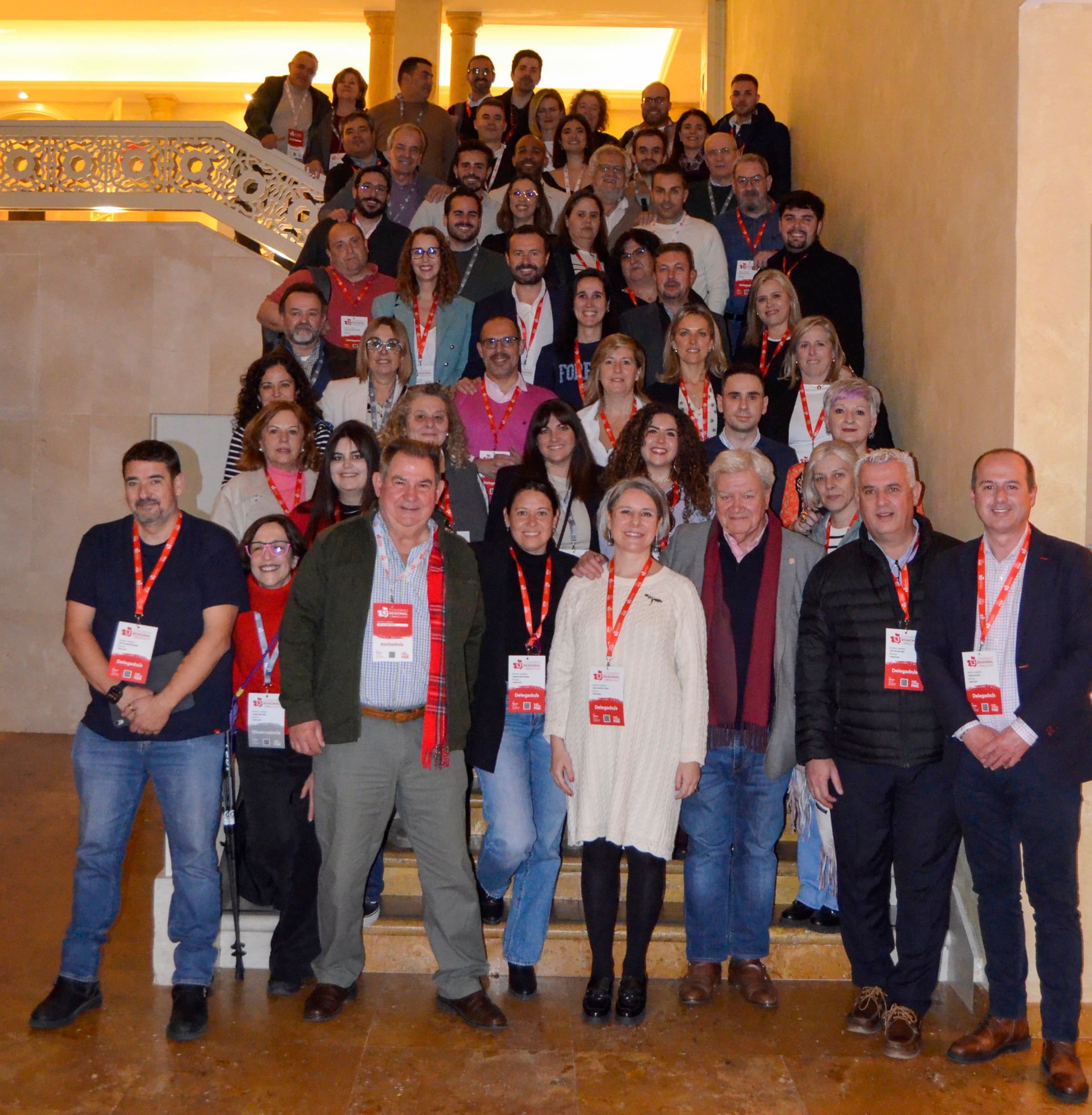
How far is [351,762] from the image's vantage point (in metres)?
3.62

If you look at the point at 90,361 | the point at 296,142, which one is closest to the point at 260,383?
the point at 90,361

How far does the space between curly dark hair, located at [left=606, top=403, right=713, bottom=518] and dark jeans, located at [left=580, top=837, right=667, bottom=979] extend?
1.36m

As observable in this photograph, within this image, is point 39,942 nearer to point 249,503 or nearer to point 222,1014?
point 222,1014

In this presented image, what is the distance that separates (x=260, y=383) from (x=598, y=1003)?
2955mm

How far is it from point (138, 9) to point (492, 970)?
42.0ft

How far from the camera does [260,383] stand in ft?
16.8

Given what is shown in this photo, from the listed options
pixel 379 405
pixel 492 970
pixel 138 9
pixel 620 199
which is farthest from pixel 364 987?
pixel 138 9

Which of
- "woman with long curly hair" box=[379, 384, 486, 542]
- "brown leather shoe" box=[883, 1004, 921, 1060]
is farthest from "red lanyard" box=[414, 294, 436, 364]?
"brown leather shoe" box=[883, 1004, 921, 1060]

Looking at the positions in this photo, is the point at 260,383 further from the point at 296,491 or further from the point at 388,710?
the point at 388,710

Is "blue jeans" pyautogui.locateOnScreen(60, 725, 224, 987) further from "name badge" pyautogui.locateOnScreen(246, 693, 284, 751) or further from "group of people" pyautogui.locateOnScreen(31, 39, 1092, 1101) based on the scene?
"name badge" pyautogui.locateOnScreen(246, 693, 284, 751)

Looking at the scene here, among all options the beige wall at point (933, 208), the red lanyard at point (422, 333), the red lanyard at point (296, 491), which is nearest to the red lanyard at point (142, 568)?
the red lanyard at point (296, 491)

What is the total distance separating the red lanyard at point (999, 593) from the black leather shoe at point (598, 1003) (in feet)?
5.22

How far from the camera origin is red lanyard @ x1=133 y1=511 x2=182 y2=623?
12.0ft

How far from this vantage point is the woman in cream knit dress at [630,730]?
142 inches
